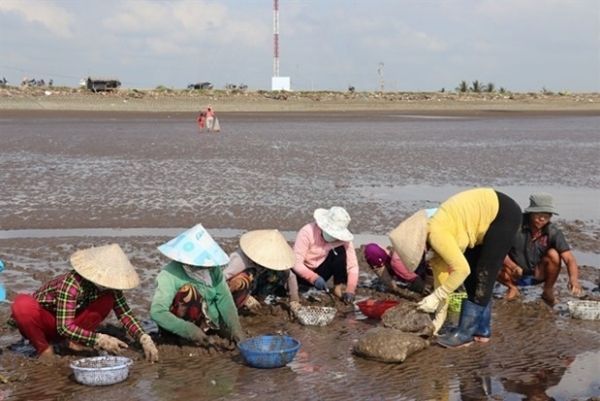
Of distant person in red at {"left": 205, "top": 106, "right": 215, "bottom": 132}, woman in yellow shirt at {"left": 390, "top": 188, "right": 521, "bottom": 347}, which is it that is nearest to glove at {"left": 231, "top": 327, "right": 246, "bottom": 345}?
woman in yellow shirt at {"left": 390, "top": 188, "right": 521, "bottom": 347}

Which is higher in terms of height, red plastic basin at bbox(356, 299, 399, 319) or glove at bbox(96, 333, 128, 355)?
glove at bbox(96, 333, 128, 355)

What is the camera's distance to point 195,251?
235 inches

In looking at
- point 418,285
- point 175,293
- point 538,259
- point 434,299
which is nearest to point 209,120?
point 418,285

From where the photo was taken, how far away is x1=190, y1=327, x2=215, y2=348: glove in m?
5.93

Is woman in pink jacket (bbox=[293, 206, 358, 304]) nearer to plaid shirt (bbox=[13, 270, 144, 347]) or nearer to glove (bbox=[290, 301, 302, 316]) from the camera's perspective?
glove (bbox=[290, 301, 302, 316])

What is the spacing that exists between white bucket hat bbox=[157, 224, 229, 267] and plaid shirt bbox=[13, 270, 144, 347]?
49cm

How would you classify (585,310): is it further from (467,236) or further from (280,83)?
(280,83)

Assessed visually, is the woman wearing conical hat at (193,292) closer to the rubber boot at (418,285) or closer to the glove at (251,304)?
the glove at (251,304)

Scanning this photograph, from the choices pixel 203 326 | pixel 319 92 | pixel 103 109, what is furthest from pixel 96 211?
pixel 319 92

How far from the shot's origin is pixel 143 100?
4238 centimetres

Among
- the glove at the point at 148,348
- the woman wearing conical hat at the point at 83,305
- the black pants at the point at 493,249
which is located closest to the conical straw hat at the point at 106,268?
the woman wearing conical hat at the point at 83,305

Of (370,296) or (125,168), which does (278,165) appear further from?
(370,296)

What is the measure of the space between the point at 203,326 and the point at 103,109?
35.3m

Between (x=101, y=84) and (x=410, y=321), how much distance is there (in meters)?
44.4
